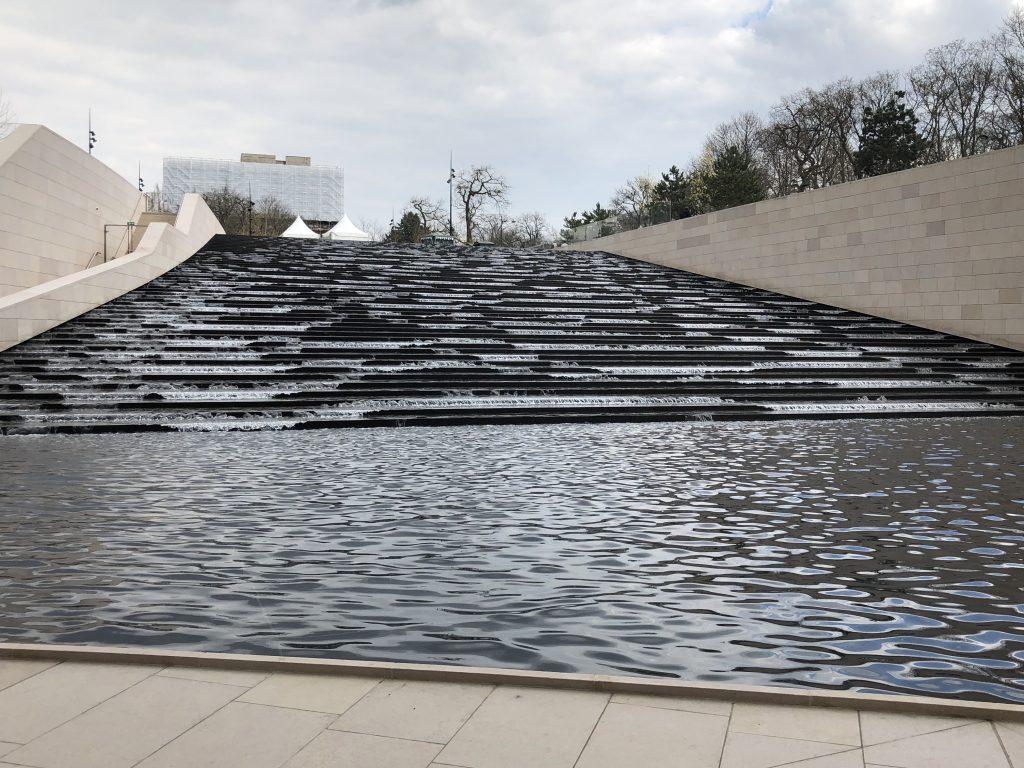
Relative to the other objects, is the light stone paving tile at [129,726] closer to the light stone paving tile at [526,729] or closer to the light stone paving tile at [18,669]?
the light stone paving tile at [18,669]

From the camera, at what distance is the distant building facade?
9756 centimetres

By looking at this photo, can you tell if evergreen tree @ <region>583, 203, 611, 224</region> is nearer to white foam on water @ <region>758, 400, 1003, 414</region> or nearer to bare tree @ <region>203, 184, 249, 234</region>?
bare tree @ <region>203, 184, 249, 234</region>

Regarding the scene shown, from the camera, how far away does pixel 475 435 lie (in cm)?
973

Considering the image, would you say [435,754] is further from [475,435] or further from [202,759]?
[475,435]

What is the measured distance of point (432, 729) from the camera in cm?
255

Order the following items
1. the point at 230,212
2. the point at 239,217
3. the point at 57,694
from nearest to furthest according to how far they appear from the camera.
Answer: the point at 57,694 → the point at 230,212 → the point at 239,217

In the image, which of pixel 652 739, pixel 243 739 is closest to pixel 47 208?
pixel 243 739

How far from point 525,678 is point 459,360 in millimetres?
10604

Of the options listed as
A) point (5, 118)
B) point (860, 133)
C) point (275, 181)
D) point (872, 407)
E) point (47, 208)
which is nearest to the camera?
point (872, 407)

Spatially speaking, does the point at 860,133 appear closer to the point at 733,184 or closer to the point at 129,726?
the point at 733,184

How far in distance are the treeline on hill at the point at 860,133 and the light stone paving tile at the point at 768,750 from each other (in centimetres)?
2522

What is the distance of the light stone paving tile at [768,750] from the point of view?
2.33 m

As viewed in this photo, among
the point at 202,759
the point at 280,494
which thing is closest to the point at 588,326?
the point at 280,494

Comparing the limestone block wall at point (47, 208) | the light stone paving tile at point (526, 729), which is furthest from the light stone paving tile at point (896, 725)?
the limestone block wall at point (47, 208)
